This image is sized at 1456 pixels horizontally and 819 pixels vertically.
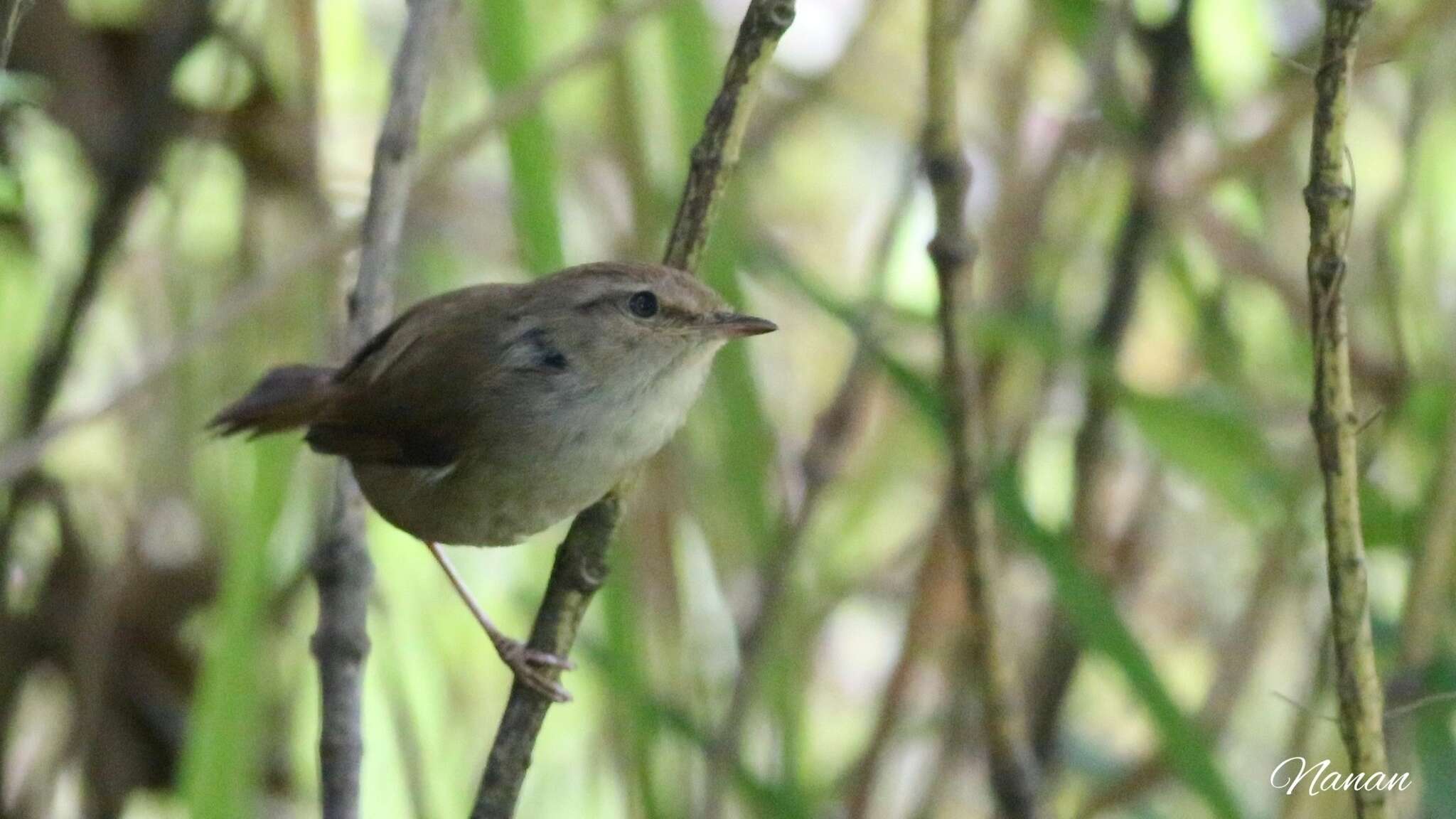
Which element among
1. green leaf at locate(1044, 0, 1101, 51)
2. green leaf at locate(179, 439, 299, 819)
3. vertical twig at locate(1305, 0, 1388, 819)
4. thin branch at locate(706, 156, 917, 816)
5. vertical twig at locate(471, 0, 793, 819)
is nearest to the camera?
vertical twig at locate(1305, 0, 1388, 819)

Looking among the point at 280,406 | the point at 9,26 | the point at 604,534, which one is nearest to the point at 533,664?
the point at 604,534

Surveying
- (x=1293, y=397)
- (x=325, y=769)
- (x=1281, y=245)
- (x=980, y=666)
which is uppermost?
(x=1281, y=245)

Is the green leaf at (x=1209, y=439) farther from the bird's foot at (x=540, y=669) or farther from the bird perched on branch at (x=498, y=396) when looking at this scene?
the bird's foot at (x=540, y=669)

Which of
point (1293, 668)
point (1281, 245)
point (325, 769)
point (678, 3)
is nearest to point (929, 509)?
point (1293, 668)

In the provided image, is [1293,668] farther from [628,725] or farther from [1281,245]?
[628,725]

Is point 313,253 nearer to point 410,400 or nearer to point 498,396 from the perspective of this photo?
point 410,400

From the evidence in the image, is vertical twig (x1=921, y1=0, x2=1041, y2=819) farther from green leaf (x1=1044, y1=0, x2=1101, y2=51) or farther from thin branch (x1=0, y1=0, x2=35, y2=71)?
thin branch (x1=0, y1=0, x2=35, y2=71)

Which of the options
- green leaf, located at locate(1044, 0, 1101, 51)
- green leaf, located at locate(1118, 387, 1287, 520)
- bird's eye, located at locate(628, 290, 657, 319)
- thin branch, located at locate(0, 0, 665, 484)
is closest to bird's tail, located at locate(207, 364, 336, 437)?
thin branch, located at locate(0, 0, 665, 484)
